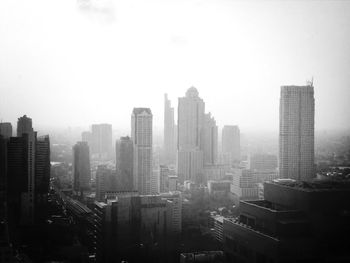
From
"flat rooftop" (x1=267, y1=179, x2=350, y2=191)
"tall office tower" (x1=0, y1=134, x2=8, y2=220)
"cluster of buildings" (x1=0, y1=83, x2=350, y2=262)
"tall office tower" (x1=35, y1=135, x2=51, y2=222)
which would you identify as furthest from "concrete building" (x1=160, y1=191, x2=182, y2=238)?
Answer: "flat rooftop" (x1=267, y1=179, x2=350, y2=191)

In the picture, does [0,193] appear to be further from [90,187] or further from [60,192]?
[90,187]

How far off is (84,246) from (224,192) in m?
7.04

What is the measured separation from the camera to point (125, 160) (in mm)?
11859

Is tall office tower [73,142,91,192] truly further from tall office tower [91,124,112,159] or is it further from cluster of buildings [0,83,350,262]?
tall office tower [91,124,112,159]

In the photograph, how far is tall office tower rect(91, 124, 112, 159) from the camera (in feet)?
42.7

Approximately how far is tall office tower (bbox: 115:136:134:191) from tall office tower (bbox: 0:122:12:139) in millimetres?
4529

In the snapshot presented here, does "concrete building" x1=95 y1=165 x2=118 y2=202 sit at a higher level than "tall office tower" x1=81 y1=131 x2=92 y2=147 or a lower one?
lower

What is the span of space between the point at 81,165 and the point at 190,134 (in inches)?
243

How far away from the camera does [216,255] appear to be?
18.4ft

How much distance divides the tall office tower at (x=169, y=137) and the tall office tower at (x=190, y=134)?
1.66 ft

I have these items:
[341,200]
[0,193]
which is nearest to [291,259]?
[341,200]

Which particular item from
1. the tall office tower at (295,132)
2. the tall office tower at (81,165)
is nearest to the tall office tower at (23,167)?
the tall office tower at (81,165)

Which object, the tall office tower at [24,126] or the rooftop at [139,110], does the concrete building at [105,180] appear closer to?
the rooftop at [139,110]

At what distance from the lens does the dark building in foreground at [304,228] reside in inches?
158
